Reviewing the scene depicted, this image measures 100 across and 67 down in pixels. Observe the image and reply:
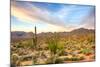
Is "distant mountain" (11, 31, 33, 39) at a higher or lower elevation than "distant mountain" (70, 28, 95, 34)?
lower

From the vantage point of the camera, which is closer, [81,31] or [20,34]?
[20,34]

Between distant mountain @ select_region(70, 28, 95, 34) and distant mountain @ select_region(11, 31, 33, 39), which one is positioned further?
distant mountain @ select_region(70, 28, 95, 34)

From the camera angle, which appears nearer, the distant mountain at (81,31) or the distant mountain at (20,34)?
the distant mountain at (20,34)

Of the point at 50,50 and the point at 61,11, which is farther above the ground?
the point at 61,11

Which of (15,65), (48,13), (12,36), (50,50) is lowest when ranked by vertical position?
(15,65)

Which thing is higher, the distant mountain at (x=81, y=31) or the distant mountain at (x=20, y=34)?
the distant mountain at (x=81, y=31)
